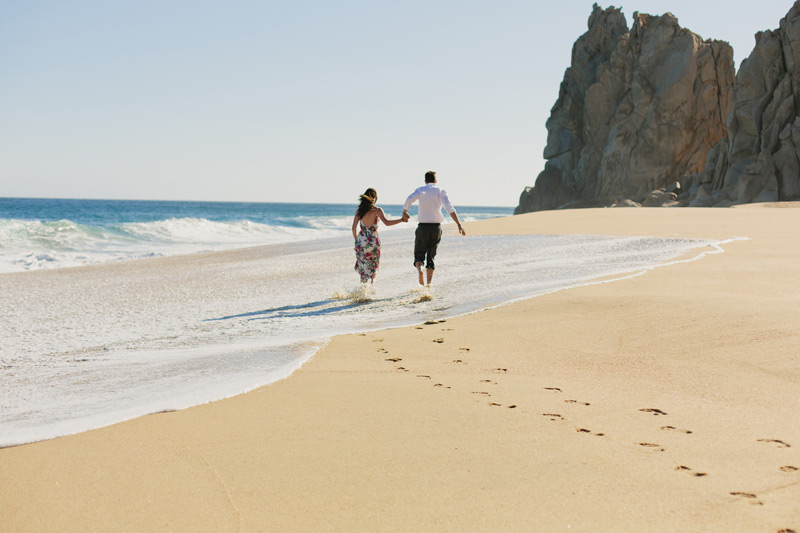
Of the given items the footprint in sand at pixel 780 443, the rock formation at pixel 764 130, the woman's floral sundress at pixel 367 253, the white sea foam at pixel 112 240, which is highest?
the rock formation at pixel 764 130

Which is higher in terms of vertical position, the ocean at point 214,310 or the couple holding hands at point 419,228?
the couple holding hands at point 419,228

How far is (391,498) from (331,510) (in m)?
0.26

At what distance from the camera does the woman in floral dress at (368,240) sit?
9367 mm

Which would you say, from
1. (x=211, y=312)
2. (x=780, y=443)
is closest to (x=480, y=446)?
(x=780, y=443)

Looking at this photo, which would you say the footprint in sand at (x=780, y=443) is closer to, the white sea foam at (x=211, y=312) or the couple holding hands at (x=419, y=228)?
the white sea foam at (x=211, y=312)

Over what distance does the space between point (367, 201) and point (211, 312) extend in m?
2.81

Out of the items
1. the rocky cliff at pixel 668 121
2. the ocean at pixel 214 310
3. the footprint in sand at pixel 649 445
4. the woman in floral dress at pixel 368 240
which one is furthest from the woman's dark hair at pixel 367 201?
the rocky cliff at pixel 668 121

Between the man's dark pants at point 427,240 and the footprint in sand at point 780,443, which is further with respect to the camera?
the man's dark pants at point 427,240

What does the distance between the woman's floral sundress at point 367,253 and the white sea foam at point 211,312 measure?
1.17ft

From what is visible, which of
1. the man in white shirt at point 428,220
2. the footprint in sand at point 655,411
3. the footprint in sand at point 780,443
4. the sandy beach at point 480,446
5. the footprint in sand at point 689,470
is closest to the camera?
the sandy beach at point 480,446

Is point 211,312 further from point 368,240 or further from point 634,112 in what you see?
point 634,112

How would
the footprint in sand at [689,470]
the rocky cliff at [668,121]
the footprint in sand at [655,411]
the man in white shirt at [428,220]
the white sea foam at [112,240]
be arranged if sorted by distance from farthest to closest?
the rocky cliff at [668,121]
the white sea foam at [112,240]
the man in white shirt at [428,220]
the footprint in sand at [655,411]
the footprint in sand at [689,470]

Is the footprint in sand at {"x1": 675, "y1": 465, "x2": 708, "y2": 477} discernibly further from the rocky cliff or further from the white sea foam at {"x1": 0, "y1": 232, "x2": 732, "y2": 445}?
the rocky cliff

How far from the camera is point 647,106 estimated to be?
5634 cm
